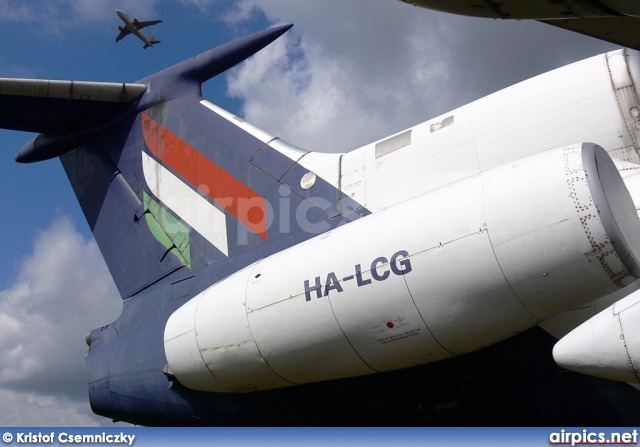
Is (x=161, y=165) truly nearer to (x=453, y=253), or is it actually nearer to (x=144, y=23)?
(x=453, y=253)

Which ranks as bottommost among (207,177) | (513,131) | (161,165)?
(513,131)

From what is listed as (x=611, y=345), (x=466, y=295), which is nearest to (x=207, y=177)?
(x=466, y=295)

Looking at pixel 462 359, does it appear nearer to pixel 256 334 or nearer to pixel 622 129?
pixel 256 334

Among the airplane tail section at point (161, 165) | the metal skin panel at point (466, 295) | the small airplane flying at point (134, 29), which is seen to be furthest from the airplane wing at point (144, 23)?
the metal skin panel at point (466, 295)

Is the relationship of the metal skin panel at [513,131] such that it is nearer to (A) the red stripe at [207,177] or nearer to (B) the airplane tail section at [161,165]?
(B) the airplane tail section at [161,165]

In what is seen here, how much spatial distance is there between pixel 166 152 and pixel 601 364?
568 centimetres

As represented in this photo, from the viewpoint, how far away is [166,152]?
308 inches

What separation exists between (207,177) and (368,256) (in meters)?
3.26

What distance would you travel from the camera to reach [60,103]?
7.80m

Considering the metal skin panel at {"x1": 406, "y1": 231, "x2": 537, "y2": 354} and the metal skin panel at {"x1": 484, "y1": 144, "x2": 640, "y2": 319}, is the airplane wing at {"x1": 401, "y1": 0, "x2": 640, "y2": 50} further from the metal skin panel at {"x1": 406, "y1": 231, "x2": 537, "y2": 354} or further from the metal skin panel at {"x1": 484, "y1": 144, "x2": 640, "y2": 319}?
the metal skin panel at {"x1": 406, "y1": 231, "x2": 537, "y2": 354}

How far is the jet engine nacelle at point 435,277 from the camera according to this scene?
390 centimetres

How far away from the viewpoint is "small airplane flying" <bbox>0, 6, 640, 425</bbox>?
399 cm

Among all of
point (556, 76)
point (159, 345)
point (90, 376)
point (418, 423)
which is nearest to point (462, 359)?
point (418, 423)

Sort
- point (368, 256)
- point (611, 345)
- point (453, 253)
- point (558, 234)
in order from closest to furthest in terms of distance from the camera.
A: point (611, 345) → point (558, 234) → point (453, 253) → point (368, 256)
